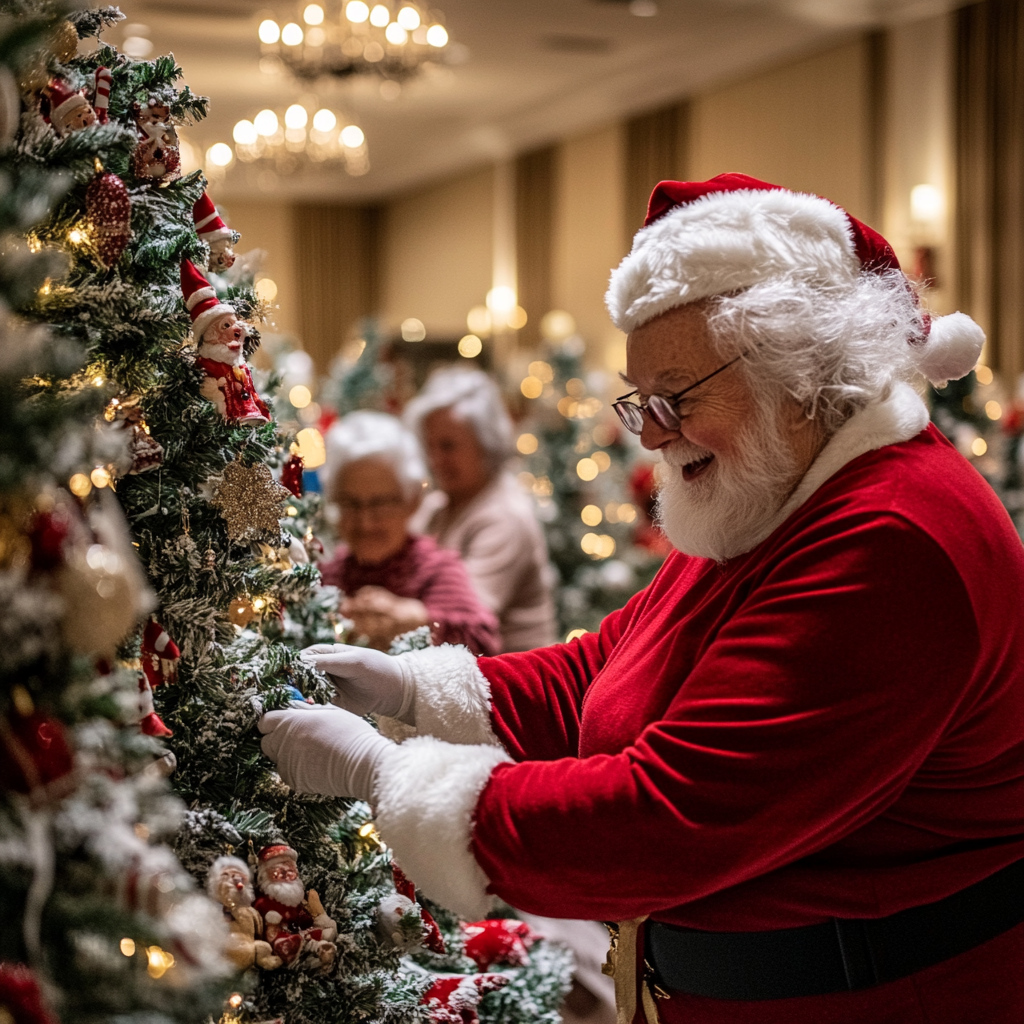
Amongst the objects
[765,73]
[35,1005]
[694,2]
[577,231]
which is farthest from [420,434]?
[577,231]

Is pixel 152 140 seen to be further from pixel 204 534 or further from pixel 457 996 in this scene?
→ pixel 457 996

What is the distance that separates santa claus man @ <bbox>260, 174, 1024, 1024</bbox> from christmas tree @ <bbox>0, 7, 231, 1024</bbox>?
43 cm

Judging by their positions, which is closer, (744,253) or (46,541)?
(46,541)

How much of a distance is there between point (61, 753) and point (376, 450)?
2470 mm

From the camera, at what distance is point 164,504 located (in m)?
1.50

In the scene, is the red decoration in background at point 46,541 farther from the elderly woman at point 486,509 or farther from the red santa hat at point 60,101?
the elderly woman at point 486,509

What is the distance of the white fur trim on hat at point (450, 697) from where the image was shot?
1.74 m

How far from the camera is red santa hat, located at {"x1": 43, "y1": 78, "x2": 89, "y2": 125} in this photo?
1.31 m

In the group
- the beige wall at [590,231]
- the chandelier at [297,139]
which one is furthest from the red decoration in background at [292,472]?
the beige wall at [590,231]

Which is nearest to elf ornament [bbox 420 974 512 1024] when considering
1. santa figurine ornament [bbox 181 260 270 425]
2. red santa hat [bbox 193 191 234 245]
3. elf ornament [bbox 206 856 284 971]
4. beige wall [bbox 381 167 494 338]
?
elf ornament [bbox 206 856 284 971]

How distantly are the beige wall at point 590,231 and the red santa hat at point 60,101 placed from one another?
1011 cm

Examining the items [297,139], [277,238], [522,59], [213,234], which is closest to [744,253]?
[213,234]

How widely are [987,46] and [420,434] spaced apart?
18.9 ft

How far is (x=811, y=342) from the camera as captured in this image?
154 cm
